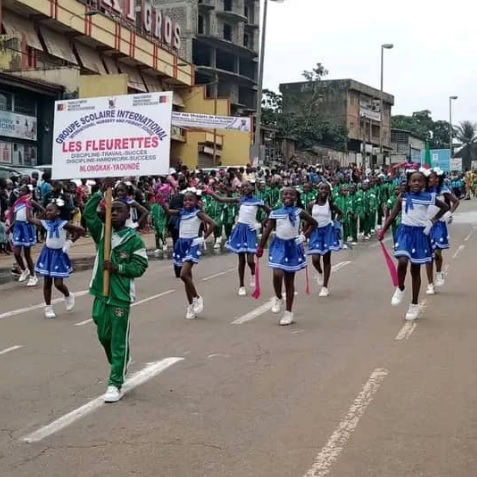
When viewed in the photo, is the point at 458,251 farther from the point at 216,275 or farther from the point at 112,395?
the point at 112,395

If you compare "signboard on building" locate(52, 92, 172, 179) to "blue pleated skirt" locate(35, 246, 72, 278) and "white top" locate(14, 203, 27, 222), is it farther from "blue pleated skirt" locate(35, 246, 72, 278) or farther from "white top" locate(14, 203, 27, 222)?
"white top" locate(14, 203, 27, 222)

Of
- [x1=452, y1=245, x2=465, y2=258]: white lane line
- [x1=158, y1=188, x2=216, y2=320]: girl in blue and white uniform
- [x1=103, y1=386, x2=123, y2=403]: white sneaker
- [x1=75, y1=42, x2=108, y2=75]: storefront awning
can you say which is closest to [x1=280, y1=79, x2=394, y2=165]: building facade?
[x1=75, y1=42, x2=108, y2=75]: storefront awning

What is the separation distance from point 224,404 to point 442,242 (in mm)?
7951

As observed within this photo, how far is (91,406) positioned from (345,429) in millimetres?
2117

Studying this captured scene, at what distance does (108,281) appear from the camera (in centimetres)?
668

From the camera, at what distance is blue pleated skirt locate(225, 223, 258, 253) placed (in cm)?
1352

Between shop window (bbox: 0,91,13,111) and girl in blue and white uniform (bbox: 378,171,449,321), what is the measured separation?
20208 millimetres

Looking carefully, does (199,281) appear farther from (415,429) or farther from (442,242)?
(415,429)

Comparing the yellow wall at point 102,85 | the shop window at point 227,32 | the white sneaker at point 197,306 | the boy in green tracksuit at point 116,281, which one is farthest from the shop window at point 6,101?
the shop window at point 227,32

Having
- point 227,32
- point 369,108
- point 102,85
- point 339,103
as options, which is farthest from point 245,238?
point 369,108

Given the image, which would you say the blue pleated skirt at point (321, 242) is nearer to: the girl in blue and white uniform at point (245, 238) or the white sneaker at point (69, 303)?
the girl in blue and white uniform at point (245, 238)

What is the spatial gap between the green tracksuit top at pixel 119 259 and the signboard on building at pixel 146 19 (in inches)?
1256

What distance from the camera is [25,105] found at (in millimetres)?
29031

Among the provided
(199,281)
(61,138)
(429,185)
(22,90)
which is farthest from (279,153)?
(61,138)
